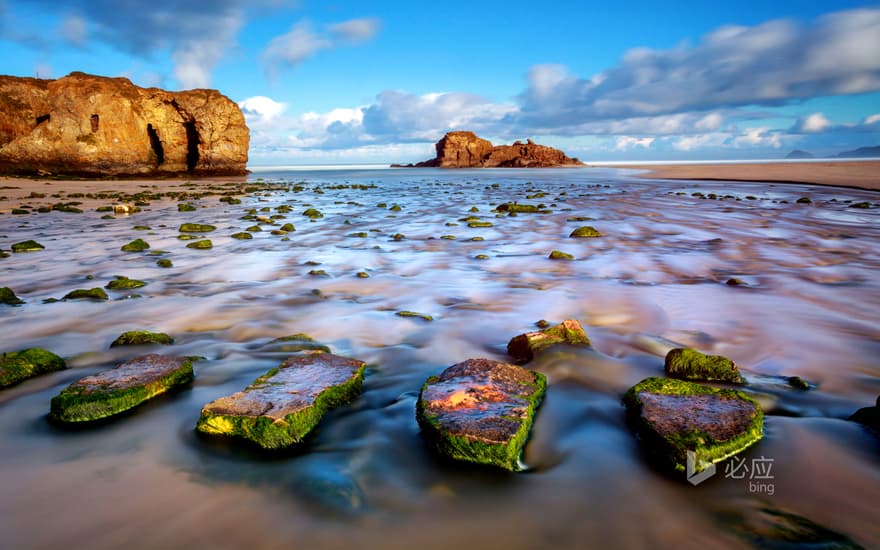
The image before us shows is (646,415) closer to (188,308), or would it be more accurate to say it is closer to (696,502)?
(696,502)

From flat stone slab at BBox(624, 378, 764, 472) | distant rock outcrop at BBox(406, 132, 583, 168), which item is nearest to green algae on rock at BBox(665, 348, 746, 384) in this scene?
flat stone slab at BBox(624, 378, 764, 472)

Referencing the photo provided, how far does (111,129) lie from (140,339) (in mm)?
49213

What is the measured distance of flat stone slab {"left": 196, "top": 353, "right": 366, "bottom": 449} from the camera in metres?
2.09

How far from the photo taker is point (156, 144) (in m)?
46.5

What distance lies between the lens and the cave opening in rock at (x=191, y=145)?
4797 centimetres

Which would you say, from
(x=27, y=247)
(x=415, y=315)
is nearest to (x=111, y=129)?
(x=27, y=247)

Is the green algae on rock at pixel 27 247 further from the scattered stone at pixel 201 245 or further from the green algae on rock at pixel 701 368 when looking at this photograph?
the green algae on rock at pixel 701 368

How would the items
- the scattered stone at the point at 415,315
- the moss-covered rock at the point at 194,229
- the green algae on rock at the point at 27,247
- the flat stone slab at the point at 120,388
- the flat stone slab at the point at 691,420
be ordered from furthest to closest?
the moss-covered rock at the point at 194,229
the green algae on rock at the point at 27,247
the scattered stone at the point at 415,315
the flat stone slab at the point at 120,388
the flat stone slab at the point at 691,420

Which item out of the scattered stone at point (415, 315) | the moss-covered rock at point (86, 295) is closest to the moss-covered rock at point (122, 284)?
the moss-covered rock at point (86, 295)

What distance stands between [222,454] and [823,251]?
8.27 m

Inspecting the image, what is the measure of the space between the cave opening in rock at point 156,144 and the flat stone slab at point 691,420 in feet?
176

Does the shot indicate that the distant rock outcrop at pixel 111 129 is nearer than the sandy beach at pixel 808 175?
No

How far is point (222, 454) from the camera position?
2.04m

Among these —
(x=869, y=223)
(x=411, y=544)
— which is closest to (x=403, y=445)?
(x=411, y=544)
